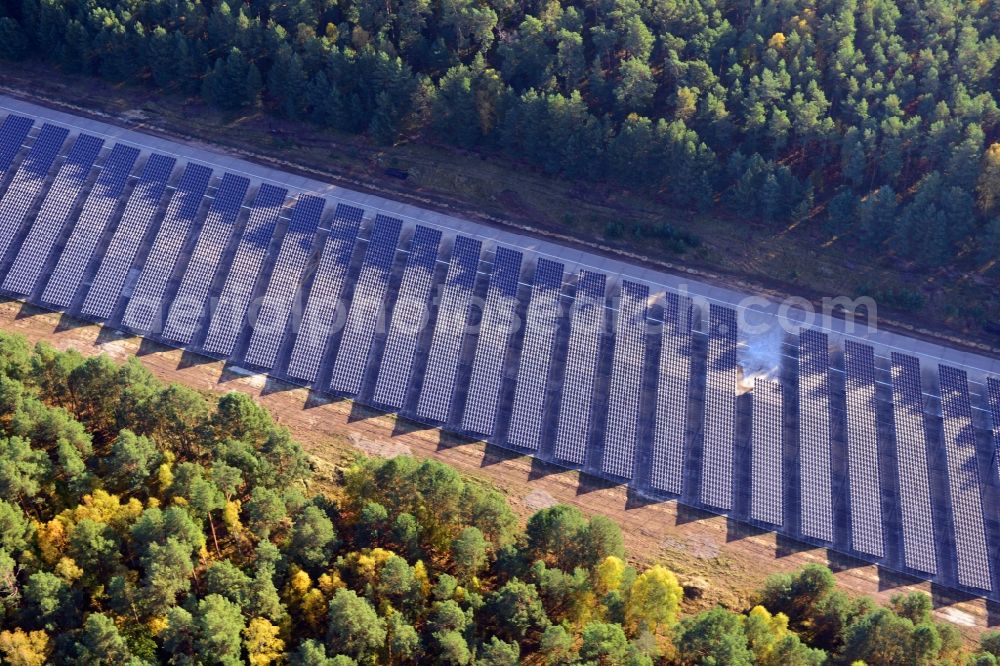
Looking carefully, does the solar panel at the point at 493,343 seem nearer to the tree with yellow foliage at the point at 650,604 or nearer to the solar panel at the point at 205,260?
the tree with yellow foliage at the point at 650,604

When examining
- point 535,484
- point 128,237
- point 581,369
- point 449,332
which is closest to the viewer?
point 535,484

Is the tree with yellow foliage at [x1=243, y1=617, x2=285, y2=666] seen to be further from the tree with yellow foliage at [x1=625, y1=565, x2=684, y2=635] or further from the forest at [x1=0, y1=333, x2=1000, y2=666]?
the tree with yellow foliage at [x1=625, y1=565, x2=684, y2=635]

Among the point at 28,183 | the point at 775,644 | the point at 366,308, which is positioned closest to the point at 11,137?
the point at 28,183

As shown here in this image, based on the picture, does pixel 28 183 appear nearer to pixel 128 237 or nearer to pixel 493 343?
pixel 128 237

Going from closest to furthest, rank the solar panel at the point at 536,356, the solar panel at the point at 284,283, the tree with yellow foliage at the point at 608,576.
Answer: the tree with yellow foliage at the point at 608,576 < the solar panel at the point at 536,356 < the solar panel at the point at 284,283

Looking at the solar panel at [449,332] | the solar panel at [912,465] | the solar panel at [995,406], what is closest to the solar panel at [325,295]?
the solar panel at [449,332]

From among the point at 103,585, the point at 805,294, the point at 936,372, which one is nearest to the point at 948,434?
the point at 936,372

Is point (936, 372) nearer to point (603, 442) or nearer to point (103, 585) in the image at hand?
point (603, 442)
